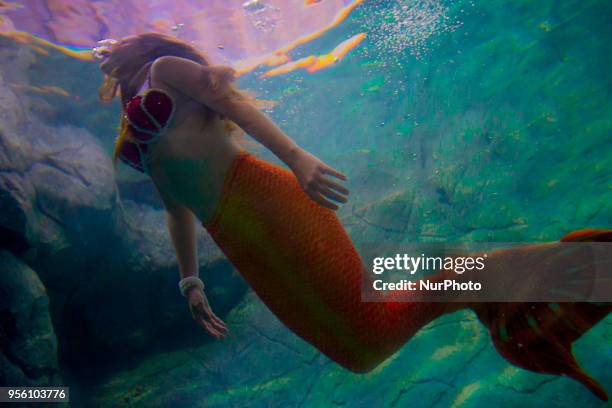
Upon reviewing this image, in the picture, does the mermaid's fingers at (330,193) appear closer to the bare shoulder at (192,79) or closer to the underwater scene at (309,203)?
the underwater scene at (309,203)

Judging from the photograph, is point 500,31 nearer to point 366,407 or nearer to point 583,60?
point 583,60

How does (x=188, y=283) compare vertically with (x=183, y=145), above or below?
below

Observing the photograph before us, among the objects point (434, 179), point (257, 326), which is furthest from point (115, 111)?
point (434, 179)

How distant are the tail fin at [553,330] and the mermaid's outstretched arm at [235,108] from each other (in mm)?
957

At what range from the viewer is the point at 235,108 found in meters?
1.69

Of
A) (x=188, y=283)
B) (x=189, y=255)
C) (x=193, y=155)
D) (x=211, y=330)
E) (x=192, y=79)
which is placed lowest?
(x=211, y=330)

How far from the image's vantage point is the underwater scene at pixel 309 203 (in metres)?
4.61

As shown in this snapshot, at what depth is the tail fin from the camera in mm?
1368

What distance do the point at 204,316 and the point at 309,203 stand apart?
1.09 metres

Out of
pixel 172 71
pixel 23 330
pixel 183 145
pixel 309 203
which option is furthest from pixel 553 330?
pixel 23 330

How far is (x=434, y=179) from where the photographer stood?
9328 millimetres

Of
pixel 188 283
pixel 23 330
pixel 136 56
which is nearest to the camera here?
pixel 136 56

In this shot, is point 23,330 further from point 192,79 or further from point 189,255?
point 192,79

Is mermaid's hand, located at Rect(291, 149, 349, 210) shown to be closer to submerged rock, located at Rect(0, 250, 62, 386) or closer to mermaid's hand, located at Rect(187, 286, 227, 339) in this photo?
mermaid's hand, located at Rect(187, 286, 227, 339)
